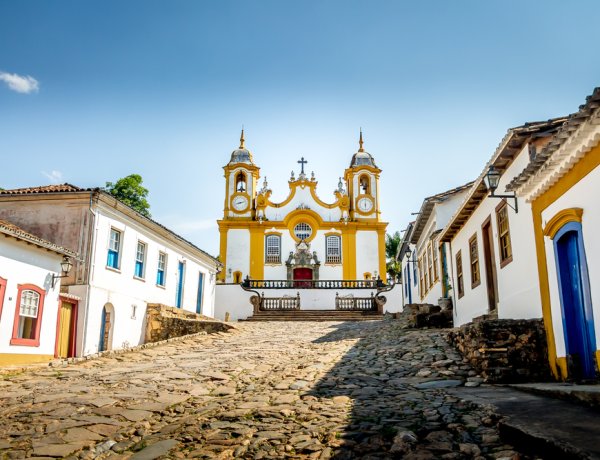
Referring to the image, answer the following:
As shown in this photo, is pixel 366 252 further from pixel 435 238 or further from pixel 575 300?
pixel 575 300

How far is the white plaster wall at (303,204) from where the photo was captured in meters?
41.8

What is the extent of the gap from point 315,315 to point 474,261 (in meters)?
15.5

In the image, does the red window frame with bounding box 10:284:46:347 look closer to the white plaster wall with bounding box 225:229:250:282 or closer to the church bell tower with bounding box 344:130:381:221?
the white plaster wall with bounding box 225:229:250:282

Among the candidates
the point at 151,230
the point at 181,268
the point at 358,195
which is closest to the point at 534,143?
the point at 151,230

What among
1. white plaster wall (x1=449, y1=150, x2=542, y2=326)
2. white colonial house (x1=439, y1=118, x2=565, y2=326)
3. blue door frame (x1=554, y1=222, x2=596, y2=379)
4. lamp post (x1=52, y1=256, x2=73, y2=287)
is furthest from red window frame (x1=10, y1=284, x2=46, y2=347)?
blue door frame (x1=554, y1=222, x2=596, y2=379)

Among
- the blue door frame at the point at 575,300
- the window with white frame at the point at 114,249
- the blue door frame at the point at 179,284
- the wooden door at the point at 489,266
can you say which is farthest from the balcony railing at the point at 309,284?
the blue door frame at the point at 575,300

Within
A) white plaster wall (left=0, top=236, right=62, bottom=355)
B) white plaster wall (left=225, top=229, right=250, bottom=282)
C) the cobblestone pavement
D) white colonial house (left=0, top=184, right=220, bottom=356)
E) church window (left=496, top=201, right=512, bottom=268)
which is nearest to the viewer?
the cobblestone pavement

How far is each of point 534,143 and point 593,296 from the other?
3.45 meters

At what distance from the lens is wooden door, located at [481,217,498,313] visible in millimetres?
12219

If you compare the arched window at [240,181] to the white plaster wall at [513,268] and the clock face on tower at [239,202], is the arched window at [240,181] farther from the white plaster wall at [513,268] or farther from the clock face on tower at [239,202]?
the white plaster wall at [513,268]

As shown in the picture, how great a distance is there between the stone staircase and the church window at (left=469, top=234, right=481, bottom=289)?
45.2 ft

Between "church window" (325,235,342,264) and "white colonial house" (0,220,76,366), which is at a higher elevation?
"church window" (325,235,342,264)

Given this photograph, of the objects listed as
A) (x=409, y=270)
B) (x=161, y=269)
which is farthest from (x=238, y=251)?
(x=161, y=269)

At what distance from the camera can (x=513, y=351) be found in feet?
27.8
